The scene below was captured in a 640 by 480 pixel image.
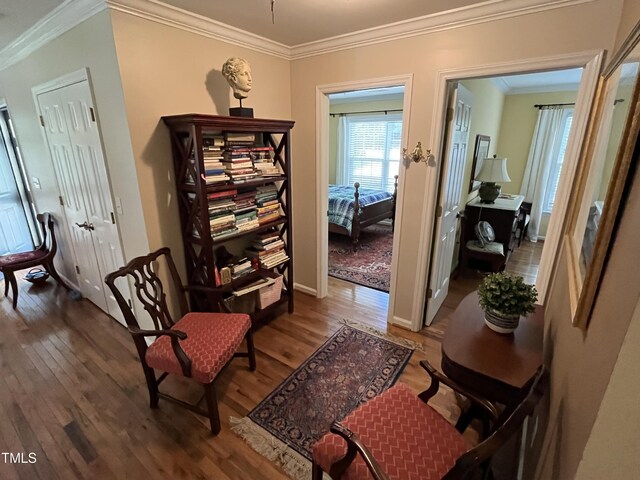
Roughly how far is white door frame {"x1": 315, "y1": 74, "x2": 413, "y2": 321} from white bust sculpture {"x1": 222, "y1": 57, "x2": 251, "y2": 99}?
2.50 feet

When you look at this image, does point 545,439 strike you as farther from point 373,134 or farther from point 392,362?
point 373,134

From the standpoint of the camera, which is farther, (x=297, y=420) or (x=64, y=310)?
(x=64, y=310)

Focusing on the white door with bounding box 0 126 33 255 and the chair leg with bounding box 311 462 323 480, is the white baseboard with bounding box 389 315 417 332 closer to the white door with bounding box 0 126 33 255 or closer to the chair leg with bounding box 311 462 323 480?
the chair leg with bounding box 311 462 323 480

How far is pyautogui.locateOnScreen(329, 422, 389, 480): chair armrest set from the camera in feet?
3.10

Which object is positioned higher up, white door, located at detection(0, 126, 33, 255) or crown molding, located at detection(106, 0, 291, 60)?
crown molding, located at detection(106, 0, 291, 60)

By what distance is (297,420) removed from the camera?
6.03ft

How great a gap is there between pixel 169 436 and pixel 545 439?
184 centimetres

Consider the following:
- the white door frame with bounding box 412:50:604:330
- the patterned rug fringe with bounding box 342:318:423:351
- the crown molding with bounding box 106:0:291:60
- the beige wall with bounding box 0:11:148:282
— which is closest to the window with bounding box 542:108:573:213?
the white door frame with bounding box 412:50:604:330

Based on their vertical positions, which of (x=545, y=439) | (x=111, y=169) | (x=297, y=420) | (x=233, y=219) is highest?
(x=111, y=169)

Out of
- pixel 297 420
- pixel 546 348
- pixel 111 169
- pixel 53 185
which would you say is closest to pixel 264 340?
pixel 297 420

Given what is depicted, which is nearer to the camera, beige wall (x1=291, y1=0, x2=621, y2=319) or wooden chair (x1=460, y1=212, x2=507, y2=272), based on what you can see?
beige wall (x1=291, y1=0, x2=621, y2=319)

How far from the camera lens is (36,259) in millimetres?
3156

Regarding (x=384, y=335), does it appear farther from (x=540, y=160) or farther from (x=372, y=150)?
(x=372, y=150)

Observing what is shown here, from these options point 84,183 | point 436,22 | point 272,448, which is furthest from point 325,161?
point 272,448
